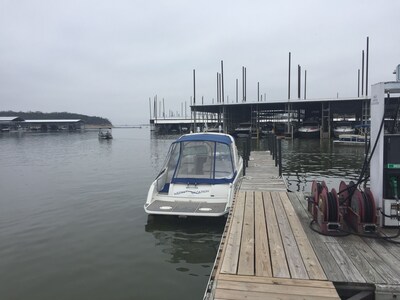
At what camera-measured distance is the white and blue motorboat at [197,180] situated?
880 cm

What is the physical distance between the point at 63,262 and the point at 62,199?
622 cm

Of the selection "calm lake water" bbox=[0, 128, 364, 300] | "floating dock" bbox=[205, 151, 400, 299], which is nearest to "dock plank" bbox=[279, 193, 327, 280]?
"floating dock" bbox=[205, 151, 400, 299]

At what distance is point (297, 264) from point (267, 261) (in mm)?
352

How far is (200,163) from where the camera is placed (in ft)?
35.0

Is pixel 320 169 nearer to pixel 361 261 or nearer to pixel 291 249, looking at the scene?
pixel 291 249

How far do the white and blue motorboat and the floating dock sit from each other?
3.16 m

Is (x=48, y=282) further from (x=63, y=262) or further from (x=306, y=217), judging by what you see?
(x=306, y=217)

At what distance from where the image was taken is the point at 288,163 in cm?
2298

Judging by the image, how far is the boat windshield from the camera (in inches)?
397

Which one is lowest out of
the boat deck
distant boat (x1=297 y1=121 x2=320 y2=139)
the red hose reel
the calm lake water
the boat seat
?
the calm lake water

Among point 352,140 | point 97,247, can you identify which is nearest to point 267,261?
point 97,247

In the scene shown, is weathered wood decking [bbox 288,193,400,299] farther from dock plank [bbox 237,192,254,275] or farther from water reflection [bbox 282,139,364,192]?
water reflection [bbox 282,139,364,192]

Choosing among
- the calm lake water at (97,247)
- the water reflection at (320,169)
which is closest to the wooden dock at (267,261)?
the calm lake water at (97,247)

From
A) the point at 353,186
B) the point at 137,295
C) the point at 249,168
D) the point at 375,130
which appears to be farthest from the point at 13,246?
the point at 249,168
